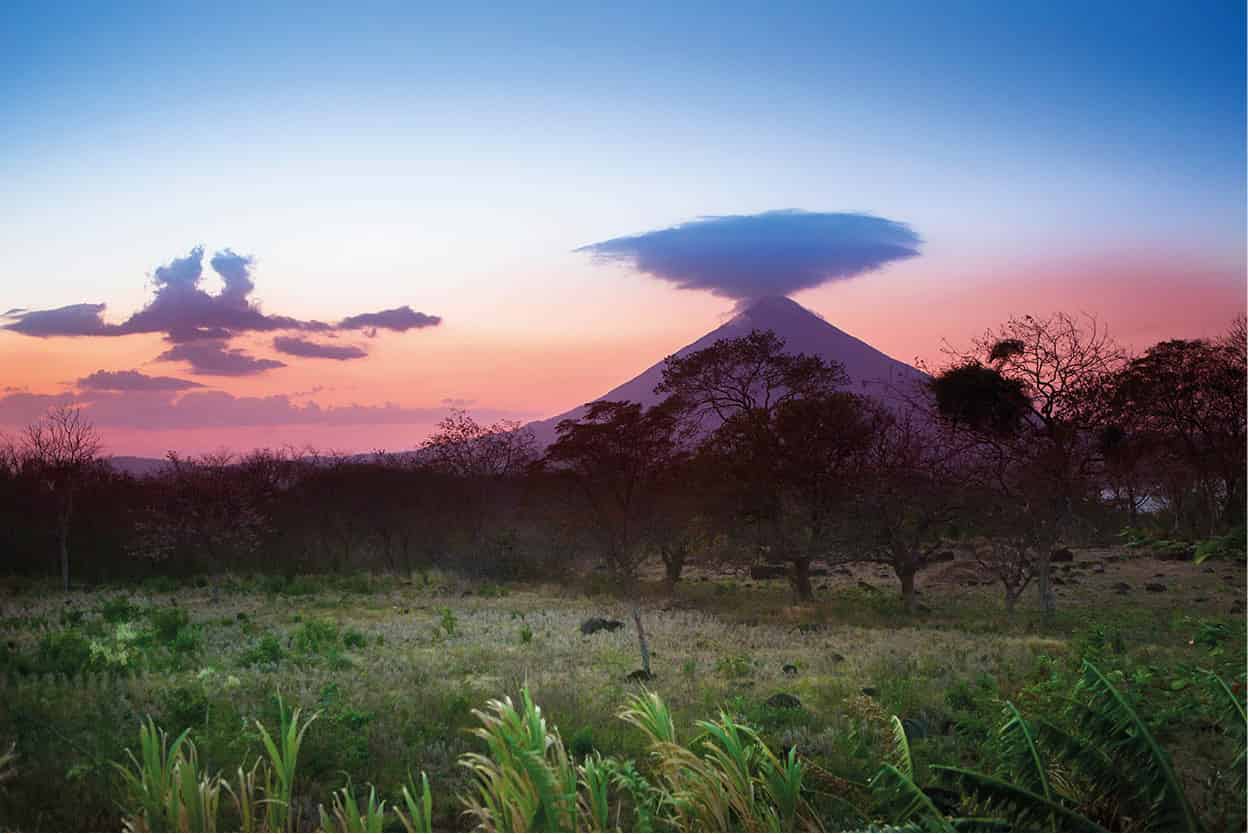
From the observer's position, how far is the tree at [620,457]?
20.9 m

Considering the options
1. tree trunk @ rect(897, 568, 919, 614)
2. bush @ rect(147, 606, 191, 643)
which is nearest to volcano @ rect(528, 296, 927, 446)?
tree trunk @ rect(897, 568, 919, 614)

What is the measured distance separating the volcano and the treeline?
439 millimetres

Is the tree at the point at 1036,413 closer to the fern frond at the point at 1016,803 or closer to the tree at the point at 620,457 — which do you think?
the tree at the point at 620,457

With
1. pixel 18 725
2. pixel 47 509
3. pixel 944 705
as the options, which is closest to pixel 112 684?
pixel 18 725

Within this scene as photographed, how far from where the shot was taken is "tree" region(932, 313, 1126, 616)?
19297 millimetres

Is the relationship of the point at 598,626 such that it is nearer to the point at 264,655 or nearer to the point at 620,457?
the point at 620,457

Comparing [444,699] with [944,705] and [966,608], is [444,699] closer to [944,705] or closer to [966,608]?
[944,705]

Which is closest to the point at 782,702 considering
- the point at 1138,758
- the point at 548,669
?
the point at 548,669

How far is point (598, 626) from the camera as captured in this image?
18375 mm

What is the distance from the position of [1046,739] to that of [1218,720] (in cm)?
159

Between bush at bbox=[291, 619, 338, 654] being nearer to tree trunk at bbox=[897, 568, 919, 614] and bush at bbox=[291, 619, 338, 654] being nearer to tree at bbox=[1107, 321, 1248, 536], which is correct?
tree trunk at bbox=[897, 568, 919, 614]

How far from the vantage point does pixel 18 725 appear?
791 cm

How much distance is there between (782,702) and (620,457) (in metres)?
13.5

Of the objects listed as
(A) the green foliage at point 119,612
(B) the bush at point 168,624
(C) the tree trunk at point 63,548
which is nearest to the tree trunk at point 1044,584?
(B) the bush at point 168,624
